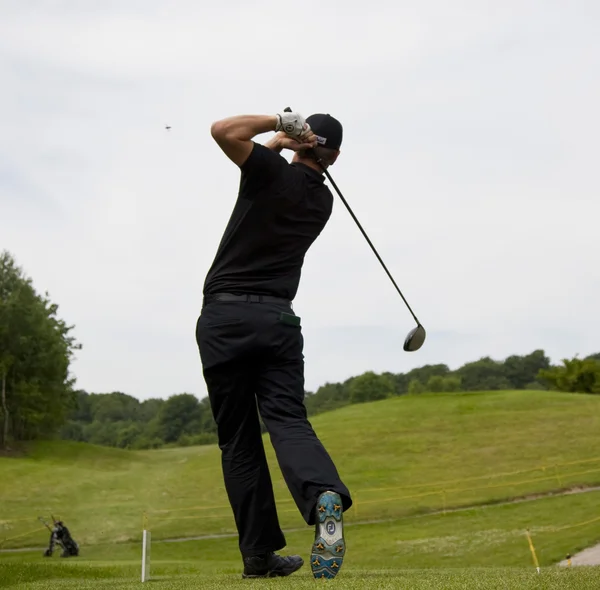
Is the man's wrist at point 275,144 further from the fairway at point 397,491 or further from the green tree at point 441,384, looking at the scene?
the green tree at point 441,384

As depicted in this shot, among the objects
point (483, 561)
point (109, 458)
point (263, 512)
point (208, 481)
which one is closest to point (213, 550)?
point (483, 561)

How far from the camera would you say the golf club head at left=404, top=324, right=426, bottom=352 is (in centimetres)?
538

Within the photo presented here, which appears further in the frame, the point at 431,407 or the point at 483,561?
the point at 431,407

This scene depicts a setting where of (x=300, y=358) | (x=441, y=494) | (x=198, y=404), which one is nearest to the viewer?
(x=300, y=358)

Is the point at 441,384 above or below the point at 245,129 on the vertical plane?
above

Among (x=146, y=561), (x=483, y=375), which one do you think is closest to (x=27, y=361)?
(x=146, y=561)

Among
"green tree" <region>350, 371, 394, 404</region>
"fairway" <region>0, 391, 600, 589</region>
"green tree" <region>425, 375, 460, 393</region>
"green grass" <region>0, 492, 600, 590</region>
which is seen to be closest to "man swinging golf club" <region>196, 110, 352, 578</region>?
"fairway" <region>0, 391, 600, 589</region>

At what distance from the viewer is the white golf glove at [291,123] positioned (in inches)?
166

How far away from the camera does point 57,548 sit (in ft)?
83.9

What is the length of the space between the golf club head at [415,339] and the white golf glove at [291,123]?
5.42ft

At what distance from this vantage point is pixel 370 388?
340 feet

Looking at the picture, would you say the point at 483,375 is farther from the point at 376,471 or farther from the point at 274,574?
the point at 274,574

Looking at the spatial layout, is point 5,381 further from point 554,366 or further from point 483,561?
point 554,366

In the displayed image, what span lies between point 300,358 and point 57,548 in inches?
923
